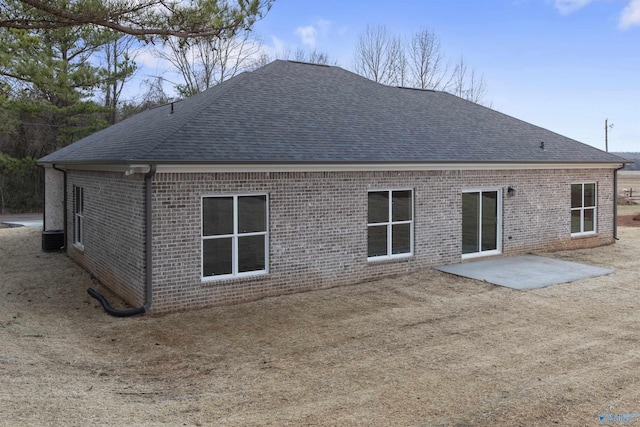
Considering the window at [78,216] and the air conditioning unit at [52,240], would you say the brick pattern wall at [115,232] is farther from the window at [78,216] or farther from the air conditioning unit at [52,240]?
the air conditioning unit at [52,240]

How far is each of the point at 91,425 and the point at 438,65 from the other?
41272 millimetres

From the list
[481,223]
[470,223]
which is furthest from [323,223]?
[481,223]

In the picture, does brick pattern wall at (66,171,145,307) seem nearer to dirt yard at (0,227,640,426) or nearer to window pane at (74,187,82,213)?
window pane at (74,187,82,213)

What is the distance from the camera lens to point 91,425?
4961 millimetres

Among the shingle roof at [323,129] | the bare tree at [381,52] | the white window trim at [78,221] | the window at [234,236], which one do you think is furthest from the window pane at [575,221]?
the bare tree at [381,52]

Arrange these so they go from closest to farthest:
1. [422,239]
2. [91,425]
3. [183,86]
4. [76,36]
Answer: [91,425] < [422,239] < [76,36] < [183,86]

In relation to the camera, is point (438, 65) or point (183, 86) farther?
point (438, 65)

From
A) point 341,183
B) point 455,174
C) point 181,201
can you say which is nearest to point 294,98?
point 341,183

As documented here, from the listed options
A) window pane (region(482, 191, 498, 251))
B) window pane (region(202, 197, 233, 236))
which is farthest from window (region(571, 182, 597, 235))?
window pane (region(202, 197, 233, 236))

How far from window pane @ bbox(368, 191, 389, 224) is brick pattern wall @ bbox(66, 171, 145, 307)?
5152 mm

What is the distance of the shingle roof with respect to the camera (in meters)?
10.4

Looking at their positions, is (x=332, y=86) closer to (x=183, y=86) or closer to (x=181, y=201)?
(x=181, y=201)

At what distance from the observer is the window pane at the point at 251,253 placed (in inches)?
412

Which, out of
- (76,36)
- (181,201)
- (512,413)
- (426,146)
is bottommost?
(512,413)
